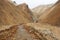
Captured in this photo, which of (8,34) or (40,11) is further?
(40,11)

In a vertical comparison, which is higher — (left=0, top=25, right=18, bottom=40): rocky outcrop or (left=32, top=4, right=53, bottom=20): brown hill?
(left=32, top=4, right=53, bottom=20): brown hill

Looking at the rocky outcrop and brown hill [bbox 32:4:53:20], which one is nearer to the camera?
the rocky outcrop

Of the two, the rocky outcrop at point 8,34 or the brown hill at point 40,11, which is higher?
the brown hill at point 40,11

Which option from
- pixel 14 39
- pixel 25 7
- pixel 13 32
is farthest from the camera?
pixel 25 7

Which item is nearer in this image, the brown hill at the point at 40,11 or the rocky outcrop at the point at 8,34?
the rocky outcrop at the point at 8,34

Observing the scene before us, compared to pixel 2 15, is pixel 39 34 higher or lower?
lower

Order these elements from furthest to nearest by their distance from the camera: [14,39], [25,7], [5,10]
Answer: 1. [25,7]
2. [5,10]
3. [14,39]

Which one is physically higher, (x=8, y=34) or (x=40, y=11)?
(x=40, y=11)

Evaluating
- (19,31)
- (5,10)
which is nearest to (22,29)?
(19,31)

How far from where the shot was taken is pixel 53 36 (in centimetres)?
1708

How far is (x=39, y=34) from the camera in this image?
16938 mm

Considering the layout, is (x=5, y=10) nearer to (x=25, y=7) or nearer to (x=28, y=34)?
(x=25, y=7)

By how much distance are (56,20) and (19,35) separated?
19.8m

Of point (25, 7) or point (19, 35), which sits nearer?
point (19, 35)
